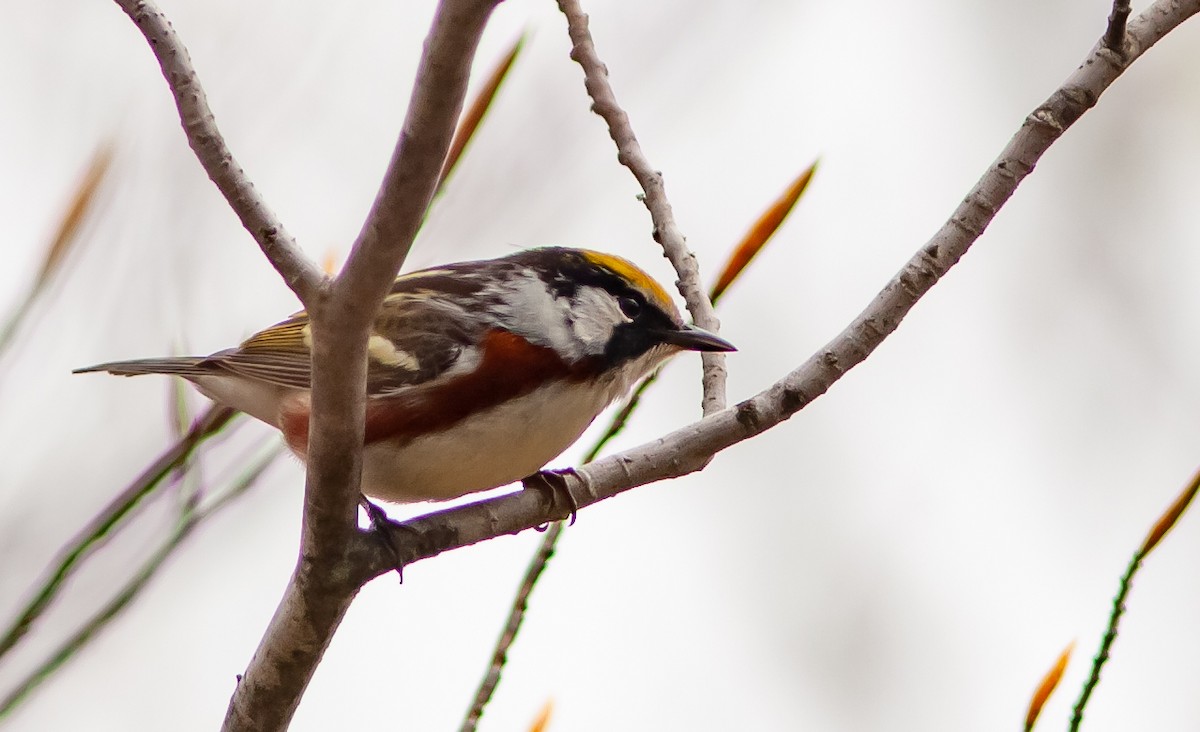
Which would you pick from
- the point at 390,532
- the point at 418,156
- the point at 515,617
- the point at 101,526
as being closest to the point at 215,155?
the point at 418,156

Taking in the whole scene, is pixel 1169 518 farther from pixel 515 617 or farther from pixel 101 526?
pixel 101 526

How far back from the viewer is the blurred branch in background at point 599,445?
7.50 feet

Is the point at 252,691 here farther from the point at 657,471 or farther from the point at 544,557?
the point at 657,471

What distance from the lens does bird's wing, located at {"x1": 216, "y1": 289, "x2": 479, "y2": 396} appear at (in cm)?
293

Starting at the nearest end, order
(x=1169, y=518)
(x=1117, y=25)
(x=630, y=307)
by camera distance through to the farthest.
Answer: (x=1169, y=518) < (x=1117, y=25) < (x=630, y=307)

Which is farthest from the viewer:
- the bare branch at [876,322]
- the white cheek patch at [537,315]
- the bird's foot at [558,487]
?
the white cheek patch at [537,315]

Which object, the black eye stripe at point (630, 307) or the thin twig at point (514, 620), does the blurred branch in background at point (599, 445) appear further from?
the black eye stripe at point (630, 307)

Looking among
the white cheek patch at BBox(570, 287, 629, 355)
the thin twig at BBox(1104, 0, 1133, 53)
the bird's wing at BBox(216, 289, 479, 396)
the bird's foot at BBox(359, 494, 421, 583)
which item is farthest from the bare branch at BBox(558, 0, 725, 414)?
the thin twig at BBox(1104, 0, 1133, 53)

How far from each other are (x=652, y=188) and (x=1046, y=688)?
155 cm

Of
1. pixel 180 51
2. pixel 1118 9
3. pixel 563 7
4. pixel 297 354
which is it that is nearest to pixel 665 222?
pixel 563 7

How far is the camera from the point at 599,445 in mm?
2457

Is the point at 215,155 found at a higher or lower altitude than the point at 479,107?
lower

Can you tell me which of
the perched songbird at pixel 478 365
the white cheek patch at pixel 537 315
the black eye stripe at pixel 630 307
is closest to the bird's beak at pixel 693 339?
the perched songbird at pixel 478 365

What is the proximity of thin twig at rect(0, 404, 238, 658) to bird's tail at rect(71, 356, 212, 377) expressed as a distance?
1257 mm
